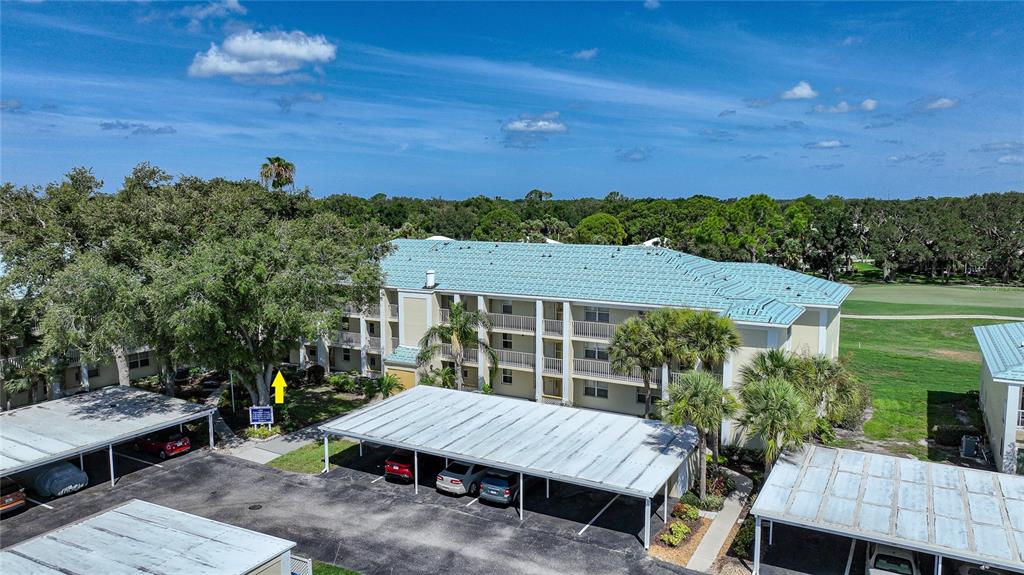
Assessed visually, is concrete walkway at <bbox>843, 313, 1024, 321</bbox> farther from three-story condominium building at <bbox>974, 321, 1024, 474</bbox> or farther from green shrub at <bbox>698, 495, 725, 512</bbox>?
green shrub at <bbox>698, 495, 725, 512</bbox>

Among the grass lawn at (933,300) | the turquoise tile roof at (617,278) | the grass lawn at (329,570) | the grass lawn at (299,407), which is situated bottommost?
the grass lawn at (329,570)

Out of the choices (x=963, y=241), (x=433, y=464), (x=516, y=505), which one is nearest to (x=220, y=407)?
(x=433, y=464)

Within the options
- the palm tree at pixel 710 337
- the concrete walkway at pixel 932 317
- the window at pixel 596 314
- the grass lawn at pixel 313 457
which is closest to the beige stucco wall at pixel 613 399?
the window at pixel 596 314

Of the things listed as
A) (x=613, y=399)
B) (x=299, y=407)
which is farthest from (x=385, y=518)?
(x=299, y=407)

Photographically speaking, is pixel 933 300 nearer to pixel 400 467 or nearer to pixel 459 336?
pixel 459 336

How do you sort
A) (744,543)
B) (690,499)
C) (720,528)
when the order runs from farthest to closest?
(690,499), (720,528), (744,543)

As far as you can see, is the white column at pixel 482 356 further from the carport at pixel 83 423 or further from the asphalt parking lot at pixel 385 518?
the carport at pixel 83 423

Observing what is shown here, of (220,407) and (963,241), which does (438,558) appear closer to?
(220,407)
